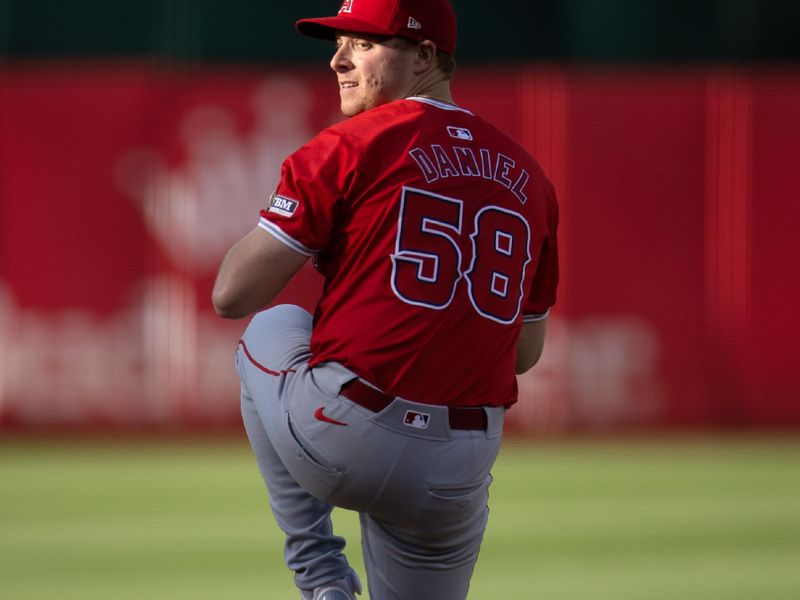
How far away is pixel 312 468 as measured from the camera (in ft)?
11.8

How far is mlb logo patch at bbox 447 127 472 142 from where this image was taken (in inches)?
143

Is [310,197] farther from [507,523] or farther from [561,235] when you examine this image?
[561,235]

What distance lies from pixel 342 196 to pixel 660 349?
9155 mm

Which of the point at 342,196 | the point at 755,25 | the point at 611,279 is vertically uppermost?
the point at 342,196

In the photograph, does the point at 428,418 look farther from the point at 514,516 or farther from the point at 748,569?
the point at 514,516

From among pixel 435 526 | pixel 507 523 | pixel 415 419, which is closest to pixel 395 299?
pixel 415 419

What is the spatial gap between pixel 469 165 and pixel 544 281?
551 mm

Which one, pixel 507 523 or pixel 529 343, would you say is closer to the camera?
pixel 529 343

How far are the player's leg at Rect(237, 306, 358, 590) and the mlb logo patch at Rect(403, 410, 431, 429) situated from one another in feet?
1.23

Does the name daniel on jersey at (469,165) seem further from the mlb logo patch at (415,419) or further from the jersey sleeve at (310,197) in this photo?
the mlb logo patch at (415,419)

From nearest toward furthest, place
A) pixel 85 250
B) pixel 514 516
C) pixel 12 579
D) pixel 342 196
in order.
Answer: pixel 342 196, pixel 12 579, pixel 514 516, pixel 85 250

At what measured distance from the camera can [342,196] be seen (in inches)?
137

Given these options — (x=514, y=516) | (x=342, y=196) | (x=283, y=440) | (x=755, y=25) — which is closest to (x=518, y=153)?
(x=342, y=196)

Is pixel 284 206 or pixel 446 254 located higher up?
pixel 284 206
